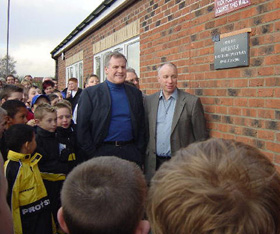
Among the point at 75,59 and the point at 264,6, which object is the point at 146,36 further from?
the point at 75,59

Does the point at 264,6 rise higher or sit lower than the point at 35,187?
higher

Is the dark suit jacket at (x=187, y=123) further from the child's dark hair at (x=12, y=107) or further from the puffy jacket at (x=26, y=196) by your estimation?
the child's dark hair at (x=12, y=107)

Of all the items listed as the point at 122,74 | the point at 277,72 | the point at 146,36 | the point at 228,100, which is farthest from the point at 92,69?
the point at 277,72

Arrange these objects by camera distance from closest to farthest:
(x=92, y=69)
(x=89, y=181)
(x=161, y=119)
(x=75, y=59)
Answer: (x=89, y=181) < (x=161, y=119) < (x=92, y=69) < (x=75, y=59)

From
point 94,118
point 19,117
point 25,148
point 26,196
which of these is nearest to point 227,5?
point 94,118

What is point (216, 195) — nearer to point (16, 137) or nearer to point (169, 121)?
point (16, 137)

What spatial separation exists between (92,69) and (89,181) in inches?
306

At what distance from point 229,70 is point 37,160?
203cm

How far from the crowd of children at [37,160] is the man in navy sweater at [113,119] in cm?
29

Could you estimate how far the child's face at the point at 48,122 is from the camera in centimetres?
356

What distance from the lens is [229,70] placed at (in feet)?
10.1

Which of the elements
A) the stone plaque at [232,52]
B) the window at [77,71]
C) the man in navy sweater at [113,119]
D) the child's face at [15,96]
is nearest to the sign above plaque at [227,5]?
→ the stone plaque at [232,52]

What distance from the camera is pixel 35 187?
283cm

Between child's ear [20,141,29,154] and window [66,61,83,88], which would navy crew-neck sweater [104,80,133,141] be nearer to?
child's ear [20,141,29,154]
